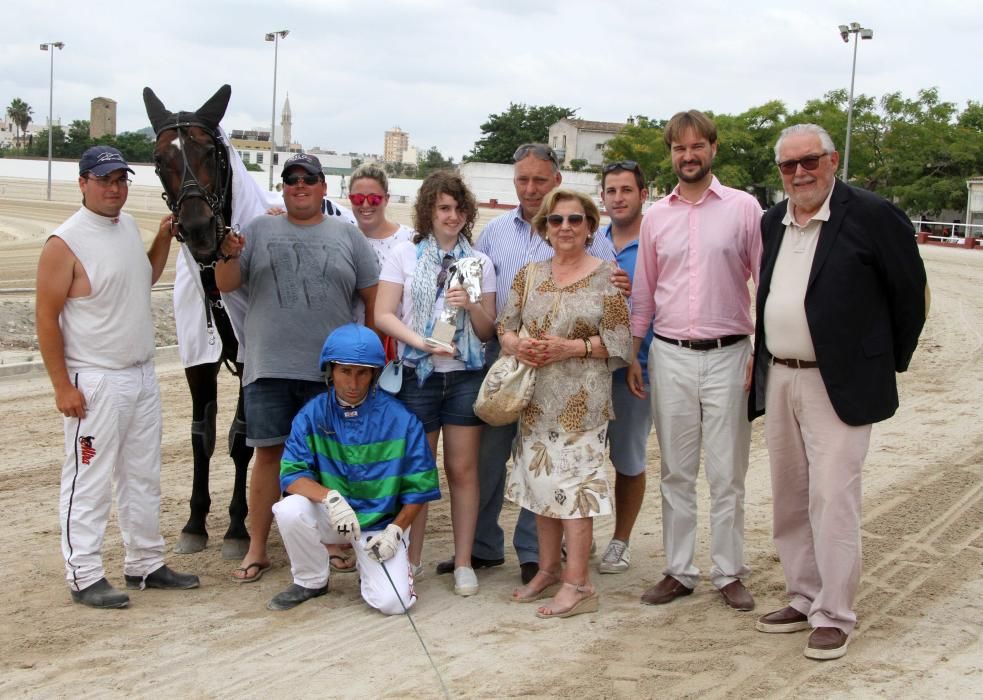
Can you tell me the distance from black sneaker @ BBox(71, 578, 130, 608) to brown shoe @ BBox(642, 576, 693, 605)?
7.86 feet

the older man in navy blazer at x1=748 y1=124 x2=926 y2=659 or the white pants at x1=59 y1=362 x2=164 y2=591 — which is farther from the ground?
the older man in navy blazer at x1=748 y1=124 x2=926 y2=659

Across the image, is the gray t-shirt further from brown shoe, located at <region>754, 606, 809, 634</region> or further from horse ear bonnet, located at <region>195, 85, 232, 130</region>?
brown shoe, located at <region>754, 606, 809, 634</region>

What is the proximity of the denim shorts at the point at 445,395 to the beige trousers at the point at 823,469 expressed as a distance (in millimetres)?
1364

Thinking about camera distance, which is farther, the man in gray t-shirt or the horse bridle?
the man in gray t-shirt

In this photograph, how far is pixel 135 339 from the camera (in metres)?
4.52

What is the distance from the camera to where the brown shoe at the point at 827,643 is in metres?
3.94

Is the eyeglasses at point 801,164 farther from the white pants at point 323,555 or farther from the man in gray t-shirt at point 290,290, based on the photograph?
the white pants at point 323,555

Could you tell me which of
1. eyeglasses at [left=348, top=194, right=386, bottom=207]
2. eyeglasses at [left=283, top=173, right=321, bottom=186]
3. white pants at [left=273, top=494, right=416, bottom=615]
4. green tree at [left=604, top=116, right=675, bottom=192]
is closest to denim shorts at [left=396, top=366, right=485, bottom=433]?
white pants at [left=273, top=494, right=416, bottom=615]

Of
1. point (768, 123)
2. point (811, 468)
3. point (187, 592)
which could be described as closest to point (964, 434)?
point (811, 468)

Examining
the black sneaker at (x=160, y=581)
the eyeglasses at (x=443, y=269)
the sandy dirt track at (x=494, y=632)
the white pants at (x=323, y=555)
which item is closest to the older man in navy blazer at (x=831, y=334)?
the sandy dirt track at (x=494, y=632)

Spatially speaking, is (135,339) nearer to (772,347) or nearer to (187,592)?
(187,592)

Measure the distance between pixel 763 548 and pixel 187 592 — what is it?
3024 millimetres

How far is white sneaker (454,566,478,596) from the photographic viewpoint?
4.68 metres

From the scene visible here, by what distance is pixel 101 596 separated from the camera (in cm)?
445
